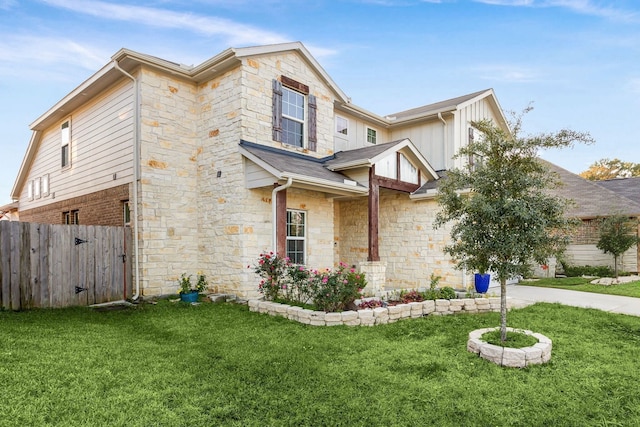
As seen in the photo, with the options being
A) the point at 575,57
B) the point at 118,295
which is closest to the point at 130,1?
the point at 118,295

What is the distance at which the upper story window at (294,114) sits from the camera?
957 centimetres

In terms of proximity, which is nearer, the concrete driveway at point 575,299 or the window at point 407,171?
the concrete driveway at point 575,299

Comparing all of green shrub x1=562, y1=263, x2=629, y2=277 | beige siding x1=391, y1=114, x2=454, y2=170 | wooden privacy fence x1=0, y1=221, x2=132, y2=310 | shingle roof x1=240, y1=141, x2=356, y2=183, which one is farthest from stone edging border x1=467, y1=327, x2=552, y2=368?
green shrub x1=562, y1=263, x2=629, y2=277

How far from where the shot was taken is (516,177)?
494cm

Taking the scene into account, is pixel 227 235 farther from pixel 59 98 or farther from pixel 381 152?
pixel 59 98

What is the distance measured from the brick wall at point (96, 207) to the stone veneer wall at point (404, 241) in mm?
Answer: 7491

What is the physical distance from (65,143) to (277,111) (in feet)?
28.3

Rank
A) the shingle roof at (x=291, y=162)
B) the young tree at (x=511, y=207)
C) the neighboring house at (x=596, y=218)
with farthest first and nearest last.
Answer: the neighboring house at (x=596, y=218)
the shingle roof at (x=291, y=162)
the young tree at (x=511, y=207)

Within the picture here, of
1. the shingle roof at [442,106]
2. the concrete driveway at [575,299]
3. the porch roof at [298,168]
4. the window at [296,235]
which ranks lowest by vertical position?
the concrete driveway at [575,299]

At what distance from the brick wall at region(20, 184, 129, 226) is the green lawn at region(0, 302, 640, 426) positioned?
3785 mm

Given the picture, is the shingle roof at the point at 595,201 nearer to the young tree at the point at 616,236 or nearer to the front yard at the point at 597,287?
the young tree at the point at 616,236

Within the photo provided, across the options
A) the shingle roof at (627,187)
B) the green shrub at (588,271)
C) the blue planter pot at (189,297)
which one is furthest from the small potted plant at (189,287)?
the shingle roof at (627,187)

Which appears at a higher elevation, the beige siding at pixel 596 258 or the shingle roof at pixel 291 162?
the shingle roof at pixel 291 162

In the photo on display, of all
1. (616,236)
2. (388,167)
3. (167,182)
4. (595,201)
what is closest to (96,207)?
(167,182)
